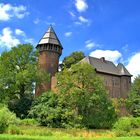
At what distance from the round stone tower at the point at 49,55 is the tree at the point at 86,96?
12936mm

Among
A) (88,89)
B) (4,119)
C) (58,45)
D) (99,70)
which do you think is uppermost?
(58,45)

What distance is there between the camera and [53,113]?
46344mm

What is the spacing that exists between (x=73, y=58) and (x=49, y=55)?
8637 millimetres

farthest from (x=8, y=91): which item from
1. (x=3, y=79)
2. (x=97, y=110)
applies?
(x=97, y=110)

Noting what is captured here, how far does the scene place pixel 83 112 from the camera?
47.0 metres

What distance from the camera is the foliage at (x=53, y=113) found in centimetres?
4538

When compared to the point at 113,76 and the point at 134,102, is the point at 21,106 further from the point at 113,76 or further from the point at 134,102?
the point at 134,102

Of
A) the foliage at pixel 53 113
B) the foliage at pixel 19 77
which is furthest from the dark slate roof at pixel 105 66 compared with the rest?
the foliage at pixel 53 113

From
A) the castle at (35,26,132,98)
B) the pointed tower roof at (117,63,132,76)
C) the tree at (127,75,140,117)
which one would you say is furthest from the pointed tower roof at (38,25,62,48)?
the tree at (127,75,140,117)

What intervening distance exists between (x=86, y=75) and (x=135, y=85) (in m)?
19.7

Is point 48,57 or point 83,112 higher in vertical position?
point 48,57

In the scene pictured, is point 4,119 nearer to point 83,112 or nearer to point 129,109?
point 83,112

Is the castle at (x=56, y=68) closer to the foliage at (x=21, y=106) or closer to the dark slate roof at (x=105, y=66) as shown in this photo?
the dark slate roof at (x=105, y=66)

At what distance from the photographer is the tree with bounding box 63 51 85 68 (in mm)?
69062
